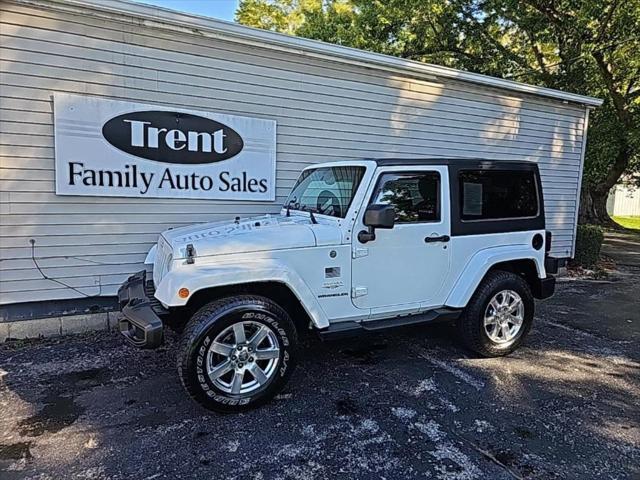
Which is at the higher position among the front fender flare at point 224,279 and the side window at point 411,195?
the side window at point 411,195

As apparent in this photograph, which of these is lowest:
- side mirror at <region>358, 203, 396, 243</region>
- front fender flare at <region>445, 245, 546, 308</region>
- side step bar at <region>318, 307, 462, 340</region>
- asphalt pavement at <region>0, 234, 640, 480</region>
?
asphalt pavement at <region>0, 234, 640, 480</region>

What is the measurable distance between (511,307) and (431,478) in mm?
2318

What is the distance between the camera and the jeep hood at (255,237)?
323 cm

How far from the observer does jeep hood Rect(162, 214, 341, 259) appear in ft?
10.6

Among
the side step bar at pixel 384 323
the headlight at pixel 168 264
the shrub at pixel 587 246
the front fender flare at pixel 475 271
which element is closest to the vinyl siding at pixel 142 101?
the headlight at pixel 168 264

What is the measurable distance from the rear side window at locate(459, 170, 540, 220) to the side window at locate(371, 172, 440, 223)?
298 mm

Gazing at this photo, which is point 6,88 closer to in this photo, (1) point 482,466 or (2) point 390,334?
(2) point 390,334

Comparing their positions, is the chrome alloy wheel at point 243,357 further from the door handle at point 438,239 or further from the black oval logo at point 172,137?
the black oval logo at point 172,137

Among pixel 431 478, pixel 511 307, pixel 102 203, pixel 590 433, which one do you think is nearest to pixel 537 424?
pixel 590 433

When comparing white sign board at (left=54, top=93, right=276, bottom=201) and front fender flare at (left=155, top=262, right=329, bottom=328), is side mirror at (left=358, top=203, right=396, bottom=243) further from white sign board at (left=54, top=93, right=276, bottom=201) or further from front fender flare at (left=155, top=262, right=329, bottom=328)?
white sign board at (left=54, top=93, right=276, bottom=201)

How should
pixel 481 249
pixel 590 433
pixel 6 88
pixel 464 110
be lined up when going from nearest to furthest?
pixel 590 433, pixel 481 249, pixel 6 88, pixel 464 110

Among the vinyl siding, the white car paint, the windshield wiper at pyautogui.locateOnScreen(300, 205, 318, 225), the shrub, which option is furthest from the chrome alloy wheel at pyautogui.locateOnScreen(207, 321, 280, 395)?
the shrub

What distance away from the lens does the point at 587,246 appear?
30.2 feet

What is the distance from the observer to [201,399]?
304 centimetres
